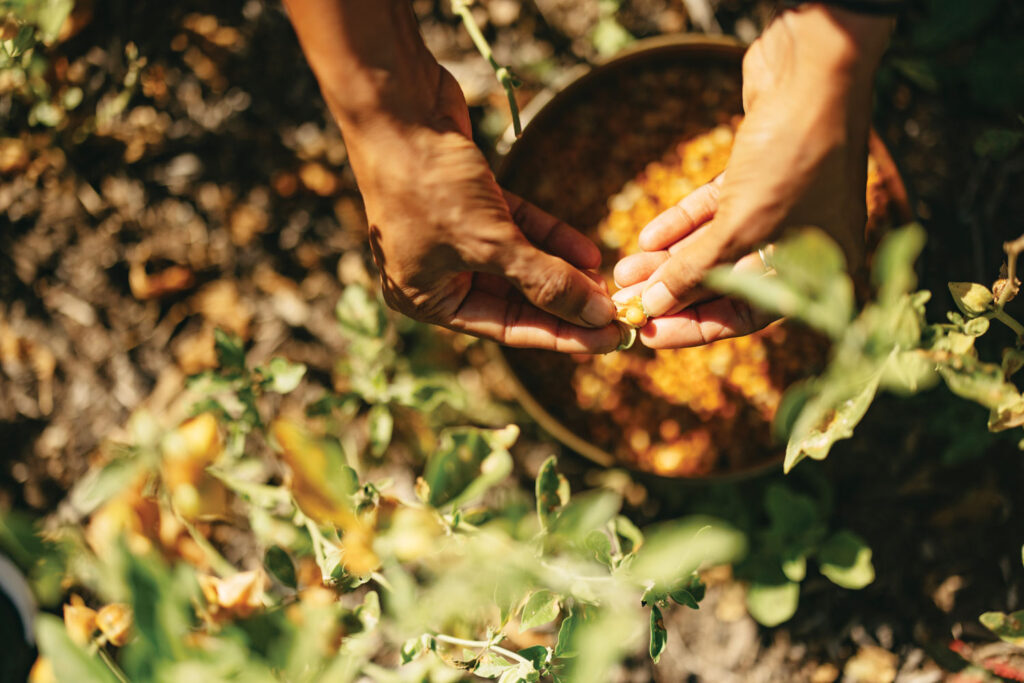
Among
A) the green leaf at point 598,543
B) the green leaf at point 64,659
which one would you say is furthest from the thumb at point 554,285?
the green leaf at point 64,659

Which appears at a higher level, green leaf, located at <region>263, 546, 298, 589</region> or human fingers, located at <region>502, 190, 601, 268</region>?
human fingers, located at <region>502, 190, 601, 268</region>

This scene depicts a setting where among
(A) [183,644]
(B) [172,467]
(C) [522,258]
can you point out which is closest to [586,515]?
(C) [522,258]

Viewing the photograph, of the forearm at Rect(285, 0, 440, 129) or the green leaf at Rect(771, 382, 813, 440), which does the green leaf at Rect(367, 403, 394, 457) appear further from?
the green leaf at Rect(771, 382, 813, 440)

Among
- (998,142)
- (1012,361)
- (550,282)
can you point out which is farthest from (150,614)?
(998,142)

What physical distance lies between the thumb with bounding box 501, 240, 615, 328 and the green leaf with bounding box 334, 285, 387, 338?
0.96 ft

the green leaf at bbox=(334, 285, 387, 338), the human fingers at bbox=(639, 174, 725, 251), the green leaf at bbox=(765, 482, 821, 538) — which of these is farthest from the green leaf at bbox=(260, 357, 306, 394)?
the green leaf at bbox=(765, 482, 821, 538)

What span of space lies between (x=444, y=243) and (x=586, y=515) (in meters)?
0.41

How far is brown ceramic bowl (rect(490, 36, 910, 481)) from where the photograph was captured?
119 cm

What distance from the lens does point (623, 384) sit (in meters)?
1.22

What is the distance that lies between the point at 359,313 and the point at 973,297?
86 cm

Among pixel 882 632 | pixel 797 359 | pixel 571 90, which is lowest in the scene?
pixel 882 632

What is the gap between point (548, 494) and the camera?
0.97m

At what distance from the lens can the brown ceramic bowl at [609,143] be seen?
46.8 inches

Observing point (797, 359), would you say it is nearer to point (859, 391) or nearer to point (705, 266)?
point (705, 266)
